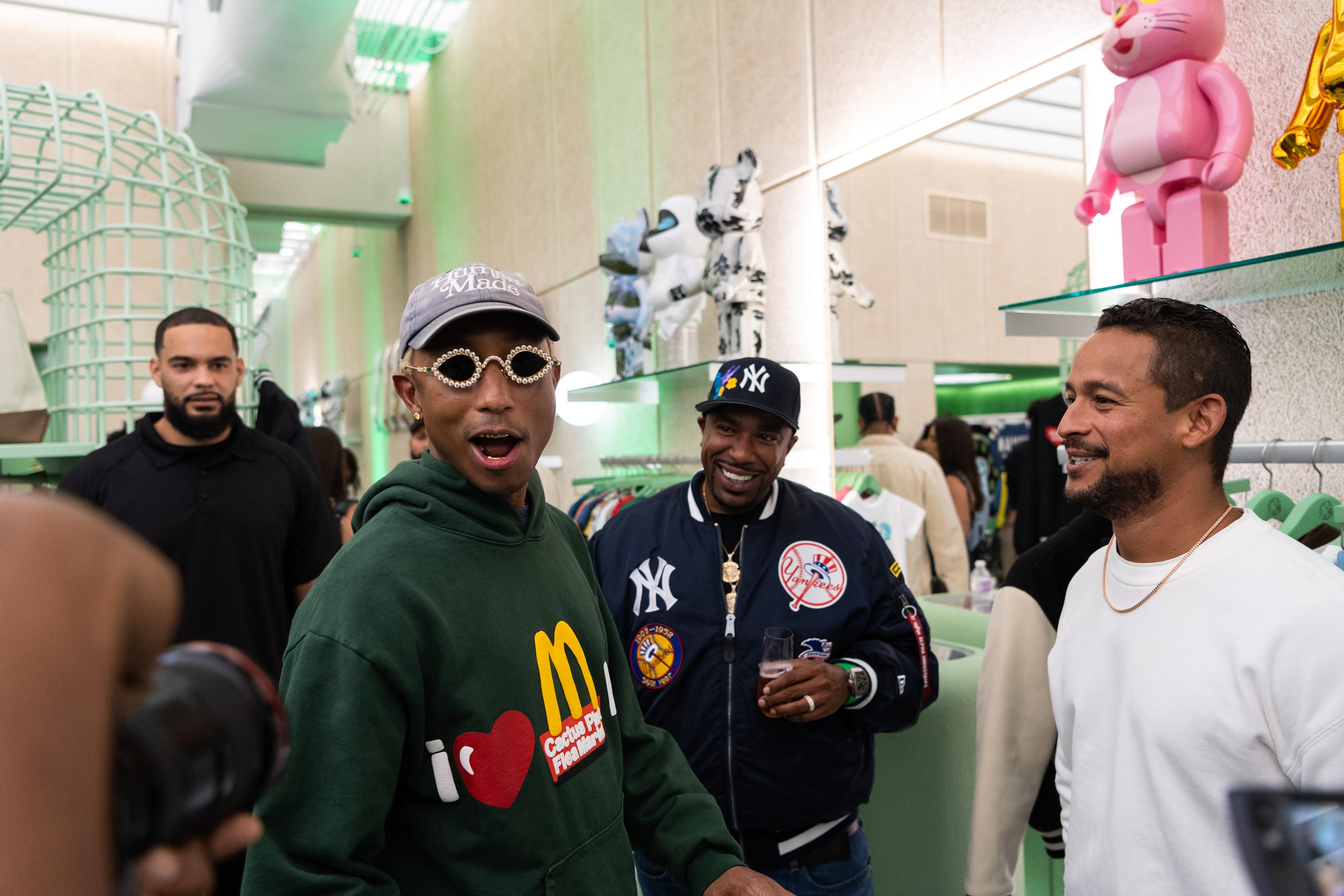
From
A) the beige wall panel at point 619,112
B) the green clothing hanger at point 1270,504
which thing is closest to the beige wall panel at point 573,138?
the beige wall panel at point 619,112

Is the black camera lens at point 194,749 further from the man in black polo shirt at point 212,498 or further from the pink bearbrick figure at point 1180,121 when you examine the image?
the man in black polo shirt at point 212,498

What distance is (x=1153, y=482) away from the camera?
3.98 ft

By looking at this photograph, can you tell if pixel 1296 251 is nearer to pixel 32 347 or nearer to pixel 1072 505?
pixel 1072 505

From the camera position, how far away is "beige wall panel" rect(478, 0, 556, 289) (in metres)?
5.26

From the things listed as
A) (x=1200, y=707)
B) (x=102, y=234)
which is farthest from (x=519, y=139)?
(x=1200, y=707)

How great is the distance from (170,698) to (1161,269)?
1749 millimetres

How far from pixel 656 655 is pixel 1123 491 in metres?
0.97

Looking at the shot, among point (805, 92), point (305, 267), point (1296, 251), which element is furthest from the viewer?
point (305, 267)

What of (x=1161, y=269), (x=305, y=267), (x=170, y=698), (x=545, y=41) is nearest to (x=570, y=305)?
(x=545, y=41)

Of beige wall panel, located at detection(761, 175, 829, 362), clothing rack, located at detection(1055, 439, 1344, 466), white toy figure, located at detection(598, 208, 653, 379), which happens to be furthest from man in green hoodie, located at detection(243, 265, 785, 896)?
white toy figure, located at detection(598, 208, 653, 379)

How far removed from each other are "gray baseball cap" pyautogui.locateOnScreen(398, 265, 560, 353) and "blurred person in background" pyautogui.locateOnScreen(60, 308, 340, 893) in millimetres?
1548

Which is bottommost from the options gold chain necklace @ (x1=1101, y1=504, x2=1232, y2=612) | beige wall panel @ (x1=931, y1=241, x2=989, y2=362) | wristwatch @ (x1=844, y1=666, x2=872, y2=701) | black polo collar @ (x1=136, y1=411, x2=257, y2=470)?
wristwatch @ (x1=844, y1=666, x2=872, y2=701)

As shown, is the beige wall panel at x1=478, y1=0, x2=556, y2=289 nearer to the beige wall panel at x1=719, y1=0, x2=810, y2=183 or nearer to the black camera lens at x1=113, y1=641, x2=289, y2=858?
the beige wall panel at x1=719, y1=0, x2=810, y2=183

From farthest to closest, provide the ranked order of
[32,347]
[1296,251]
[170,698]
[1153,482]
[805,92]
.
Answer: [32,347] → [805,92] → [1296,251] → [1153,482] → [170,698]
